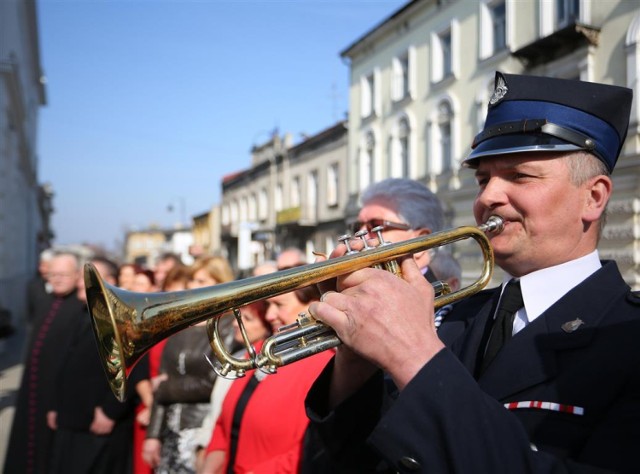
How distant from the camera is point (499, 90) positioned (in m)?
1.65

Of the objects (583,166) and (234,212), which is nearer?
(583,166)

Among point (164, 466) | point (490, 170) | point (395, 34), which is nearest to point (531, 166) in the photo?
point (490, 170)

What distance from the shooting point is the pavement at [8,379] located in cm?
640

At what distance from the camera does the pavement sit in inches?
252

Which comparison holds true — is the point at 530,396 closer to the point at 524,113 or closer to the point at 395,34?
the point at 524,113

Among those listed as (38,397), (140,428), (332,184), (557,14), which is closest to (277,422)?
(140,428)

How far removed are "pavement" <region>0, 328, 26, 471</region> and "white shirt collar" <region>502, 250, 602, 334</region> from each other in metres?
5.31

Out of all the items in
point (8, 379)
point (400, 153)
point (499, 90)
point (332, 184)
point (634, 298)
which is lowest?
point (8, 379)

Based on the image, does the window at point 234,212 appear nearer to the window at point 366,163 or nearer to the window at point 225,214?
the window at point 225,214

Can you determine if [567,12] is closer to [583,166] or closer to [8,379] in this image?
[583,166]

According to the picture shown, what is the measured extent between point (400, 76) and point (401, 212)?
53.9ft

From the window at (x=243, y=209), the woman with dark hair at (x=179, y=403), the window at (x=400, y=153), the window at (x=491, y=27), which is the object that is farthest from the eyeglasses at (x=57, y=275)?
the window at (x=243, y=209)

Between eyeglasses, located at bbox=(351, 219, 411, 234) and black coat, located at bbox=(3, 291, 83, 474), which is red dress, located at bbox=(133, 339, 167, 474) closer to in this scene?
black coat, located at bbox=(3, 291, 83, 474)

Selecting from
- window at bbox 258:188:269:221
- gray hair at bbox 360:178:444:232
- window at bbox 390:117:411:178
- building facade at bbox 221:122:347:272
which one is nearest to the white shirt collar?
gray hair at bbox 360:178:444:232
